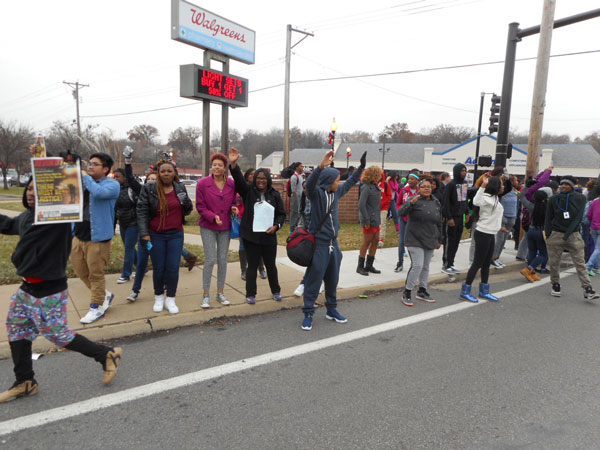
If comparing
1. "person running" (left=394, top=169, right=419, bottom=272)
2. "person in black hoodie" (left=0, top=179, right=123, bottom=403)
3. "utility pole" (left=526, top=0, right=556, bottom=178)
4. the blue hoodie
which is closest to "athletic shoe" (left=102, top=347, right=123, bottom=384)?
"person in black hoodie" (left=0, top=179, right=123, bottom=403)

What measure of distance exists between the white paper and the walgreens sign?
24.5 ft

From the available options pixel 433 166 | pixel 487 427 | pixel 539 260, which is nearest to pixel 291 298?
pixel 487 427

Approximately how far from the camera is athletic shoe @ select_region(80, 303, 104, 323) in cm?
431

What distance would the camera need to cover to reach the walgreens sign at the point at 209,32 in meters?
10.1

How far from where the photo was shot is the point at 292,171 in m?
6.68

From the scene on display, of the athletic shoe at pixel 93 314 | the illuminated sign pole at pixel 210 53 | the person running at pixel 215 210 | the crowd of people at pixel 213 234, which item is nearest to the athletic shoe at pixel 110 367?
the crowd of people at pixel 213 234

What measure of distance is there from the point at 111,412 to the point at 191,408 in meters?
0.57

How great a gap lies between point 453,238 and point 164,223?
5.45 metres

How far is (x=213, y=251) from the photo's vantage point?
4980mm

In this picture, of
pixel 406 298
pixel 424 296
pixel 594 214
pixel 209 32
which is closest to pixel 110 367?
pixel 406 298

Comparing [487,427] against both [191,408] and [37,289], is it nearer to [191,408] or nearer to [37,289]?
[191,408]

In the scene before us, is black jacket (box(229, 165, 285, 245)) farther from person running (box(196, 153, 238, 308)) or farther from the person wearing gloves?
the person wearing gloves

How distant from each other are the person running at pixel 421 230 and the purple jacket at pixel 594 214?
190 inches

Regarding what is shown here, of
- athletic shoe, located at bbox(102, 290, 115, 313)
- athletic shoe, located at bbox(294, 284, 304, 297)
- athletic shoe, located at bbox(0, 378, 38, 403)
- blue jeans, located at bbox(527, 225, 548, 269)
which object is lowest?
athletic shoe, located at bbox(294, 284, 304, 297)
